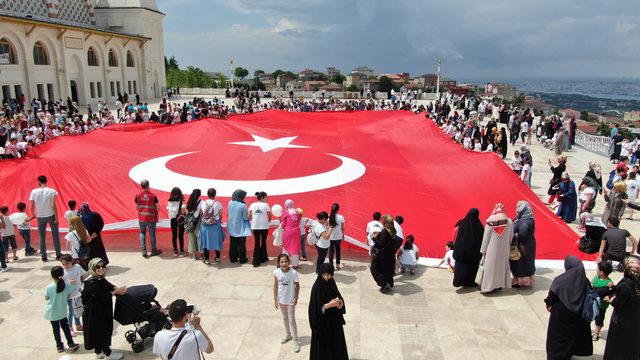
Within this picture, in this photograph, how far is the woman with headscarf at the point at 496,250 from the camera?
761 cm

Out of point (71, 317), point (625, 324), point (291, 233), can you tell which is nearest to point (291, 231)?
point (291, 233)

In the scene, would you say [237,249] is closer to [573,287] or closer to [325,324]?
[325,324]

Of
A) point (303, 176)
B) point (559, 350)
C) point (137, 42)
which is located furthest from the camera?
point (137, 42)

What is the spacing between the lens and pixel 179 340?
4.46 m

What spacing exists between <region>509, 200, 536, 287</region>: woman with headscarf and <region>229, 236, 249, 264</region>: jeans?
493cm

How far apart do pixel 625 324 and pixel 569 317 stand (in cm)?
61

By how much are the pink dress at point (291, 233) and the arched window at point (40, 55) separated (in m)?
35.6

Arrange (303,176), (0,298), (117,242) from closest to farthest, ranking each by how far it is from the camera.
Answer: (0,298)
(117,242)
(303,176)

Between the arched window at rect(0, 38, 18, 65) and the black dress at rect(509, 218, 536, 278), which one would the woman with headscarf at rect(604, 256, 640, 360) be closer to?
the black dress at rect(509, 218, 536, 278)

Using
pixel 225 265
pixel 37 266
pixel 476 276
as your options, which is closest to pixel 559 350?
pixel 476 276

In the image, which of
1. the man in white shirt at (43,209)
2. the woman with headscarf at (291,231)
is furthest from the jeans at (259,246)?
the man in white shirt at (43,209)

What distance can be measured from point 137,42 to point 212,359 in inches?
2008

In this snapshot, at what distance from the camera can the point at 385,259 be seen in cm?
786

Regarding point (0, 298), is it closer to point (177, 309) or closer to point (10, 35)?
point (177, 309)
